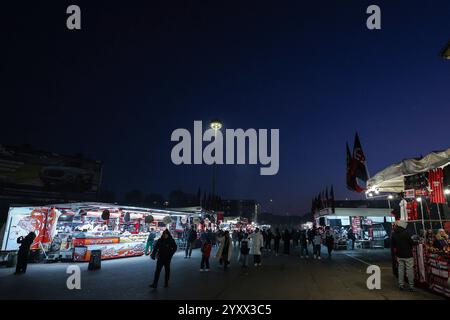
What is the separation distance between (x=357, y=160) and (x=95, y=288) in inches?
537

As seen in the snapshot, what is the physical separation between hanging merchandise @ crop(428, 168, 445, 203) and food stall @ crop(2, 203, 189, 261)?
14.6 meters

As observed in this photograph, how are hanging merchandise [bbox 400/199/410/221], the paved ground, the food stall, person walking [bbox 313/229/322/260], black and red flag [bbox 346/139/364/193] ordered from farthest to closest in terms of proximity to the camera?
1. person walking [bbox 313/229/322/260]
2. black and red flag [bbox 346/139/364/193]
3. the food stall
4. hanging merchandise [bbox 400/199/410/221]
5. the paved ground

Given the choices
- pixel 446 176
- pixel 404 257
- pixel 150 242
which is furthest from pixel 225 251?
pixel 446 176

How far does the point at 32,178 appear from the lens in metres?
35.2

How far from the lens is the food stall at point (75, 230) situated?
15328mm

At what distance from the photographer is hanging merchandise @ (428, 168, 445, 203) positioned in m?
9.36

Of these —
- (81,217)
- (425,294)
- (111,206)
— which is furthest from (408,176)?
(81,217)

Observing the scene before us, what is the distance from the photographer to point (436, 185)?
31.3 feet

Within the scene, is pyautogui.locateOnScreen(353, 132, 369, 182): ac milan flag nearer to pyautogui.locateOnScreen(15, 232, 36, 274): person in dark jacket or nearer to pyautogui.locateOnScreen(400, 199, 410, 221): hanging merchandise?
pyautogui.locateOnScreen(400, 199, 410, 221): hanging merchandise

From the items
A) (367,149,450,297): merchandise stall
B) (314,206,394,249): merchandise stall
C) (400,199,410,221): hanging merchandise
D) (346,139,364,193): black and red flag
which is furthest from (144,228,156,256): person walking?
(314,206,394,249): merchandise stall

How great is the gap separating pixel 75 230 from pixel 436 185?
16787mm

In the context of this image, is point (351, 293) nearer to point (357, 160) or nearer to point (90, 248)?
point (357, 160)

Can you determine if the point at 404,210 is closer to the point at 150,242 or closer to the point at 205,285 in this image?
the point at 205,285

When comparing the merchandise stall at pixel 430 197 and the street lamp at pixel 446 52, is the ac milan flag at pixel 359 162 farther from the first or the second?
the street lamp at pixel 446 52
